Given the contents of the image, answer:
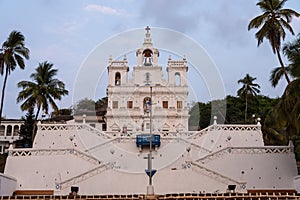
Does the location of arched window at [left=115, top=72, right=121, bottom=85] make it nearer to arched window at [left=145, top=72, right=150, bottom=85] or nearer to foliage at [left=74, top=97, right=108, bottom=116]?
arched window at [left=145, top=72, right=150, bottom=85]

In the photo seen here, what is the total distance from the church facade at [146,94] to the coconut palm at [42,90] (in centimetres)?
781

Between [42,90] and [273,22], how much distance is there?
886 inches

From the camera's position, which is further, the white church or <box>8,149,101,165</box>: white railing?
<box>8,149,101,165</box>: white railing

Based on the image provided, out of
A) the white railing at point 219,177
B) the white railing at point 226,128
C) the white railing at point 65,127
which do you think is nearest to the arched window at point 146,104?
the white railing at point 65,127

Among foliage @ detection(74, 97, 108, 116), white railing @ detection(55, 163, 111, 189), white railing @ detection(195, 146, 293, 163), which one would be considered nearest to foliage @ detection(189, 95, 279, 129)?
foliage @ detection(74, 97, 108, 116)

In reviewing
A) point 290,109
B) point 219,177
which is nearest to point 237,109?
point 219,177

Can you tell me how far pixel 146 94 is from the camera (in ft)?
147

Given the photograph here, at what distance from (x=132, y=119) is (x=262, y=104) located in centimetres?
2411

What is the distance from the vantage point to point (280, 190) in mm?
Answer: 23359

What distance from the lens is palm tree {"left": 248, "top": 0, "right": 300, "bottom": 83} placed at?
2644cm

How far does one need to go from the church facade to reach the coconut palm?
7.81 meters

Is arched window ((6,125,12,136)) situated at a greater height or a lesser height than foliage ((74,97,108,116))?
lesser

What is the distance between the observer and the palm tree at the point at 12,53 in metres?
30.2

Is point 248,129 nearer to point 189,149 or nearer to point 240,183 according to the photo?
point 189,149
